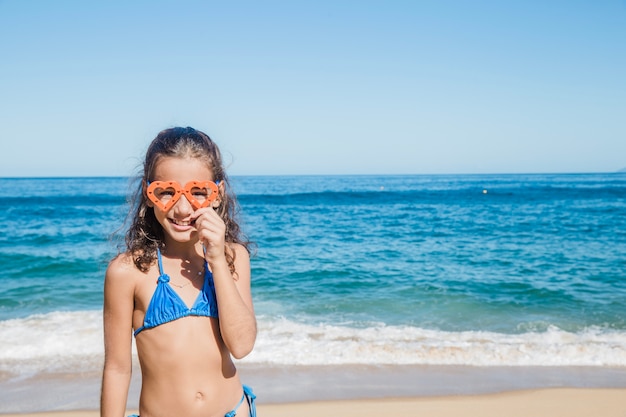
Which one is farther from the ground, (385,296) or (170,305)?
(170,305)

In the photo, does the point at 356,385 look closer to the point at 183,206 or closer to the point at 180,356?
the point at 180,356

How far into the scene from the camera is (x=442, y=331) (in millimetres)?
7754

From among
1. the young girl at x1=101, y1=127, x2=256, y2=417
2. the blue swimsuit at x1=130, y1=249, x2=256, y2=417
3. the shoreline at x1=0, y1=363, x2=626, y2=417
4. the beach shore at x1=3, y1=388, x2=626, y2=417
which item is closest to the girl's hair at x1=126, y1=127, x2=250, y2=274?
the young girl at x1=101, y1=127, x2=256, y2=417

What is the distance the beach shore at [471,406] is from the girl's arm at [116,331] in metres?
2.81

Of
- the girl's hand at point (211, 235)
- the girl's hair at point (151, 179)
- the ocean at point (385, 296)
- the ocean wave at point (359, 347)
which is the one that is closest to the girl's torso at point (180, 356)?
the girl's hair at point (151, 179)

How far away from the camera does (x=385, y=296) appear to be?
402 inches

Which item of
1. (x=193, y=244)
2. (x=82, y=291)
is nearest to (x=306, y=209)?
(x=82, y=291)

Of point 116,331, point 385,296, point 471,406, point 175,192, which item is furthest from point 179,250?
point 385,296

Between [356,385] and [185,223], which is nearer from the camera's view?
[185,223]

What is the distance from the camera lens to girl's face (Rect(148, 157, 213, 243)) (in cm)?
208

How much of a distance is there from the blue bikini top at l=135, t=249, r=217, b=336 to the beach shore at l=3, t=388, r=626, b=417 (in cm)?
286

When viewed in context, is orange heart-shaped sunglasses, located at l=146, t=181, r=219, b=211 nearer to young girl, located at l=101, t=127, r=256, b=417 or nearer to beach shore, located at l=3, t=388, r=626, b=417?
young girl, located at l=101, t=127, r=256, b=417

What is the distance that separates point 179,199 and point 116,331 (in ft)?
1.90

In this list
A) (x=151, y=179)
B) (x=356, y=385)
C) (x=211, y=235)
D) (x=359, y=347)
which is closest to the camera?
(x=211, y=235)
